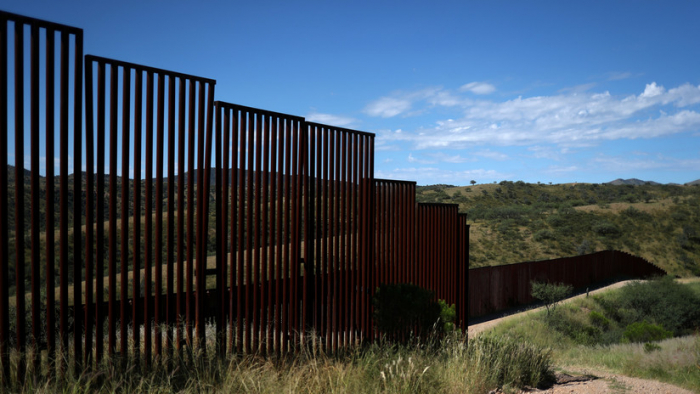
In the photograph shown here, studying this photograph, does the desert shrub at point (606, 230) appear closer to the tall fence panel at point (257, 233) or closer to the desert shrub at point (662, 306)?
the desert shrub at point (662, 306)

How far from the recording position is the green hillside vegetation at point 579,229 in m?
40.7

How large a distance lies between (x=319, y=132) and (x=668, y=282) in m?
22.8

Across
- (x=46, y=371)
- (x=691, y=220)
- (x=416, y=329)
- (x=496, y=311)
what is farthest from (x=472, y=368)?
(x=691, y=220)

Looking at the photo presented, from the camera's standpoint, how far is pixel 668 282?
24453 millimetres

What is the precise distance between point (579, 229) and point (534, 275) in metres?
24.5

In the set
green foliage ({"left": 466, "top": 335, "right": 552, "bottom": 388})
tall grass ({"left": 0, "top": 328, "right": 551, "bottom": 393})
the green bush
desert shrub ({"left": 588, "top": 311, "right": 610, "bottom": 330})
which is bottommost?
desert shrub ({"left": 588, "top": 311, "right": 610, "bottom": 330})

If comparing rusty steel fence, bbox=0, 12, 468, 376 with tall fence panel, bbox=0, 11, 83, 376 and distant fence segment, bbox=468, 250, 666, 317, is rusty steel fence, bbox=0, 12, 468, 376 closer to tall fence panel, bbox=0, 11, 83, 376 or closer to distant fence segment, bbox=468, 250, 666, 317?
tall fence panel, bbox=0, 11, 83, 376

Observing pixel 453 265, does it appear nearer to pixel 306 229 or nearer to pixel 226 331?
pixel 306 229

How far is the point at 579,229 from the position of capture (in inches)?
1839

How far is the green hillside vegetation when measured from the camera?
40.7 m

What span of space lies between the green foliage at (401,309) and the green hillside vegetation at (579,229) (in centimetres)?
2671

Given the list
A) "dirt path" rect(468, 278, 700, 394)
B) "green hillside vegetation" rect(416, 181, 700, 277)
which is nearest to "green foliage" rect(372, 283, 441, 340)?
"dirt path" rect(468, 278, 700, 394)

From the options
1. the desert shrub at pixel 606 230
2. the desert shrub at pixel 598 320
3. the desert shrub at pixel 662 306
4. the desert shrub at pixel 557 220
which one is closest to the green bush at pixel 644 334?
the desert shrub at pixel 598 320

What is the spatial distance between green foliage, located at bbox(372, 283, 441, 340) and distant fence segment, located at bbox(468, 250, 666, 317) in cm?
1211
